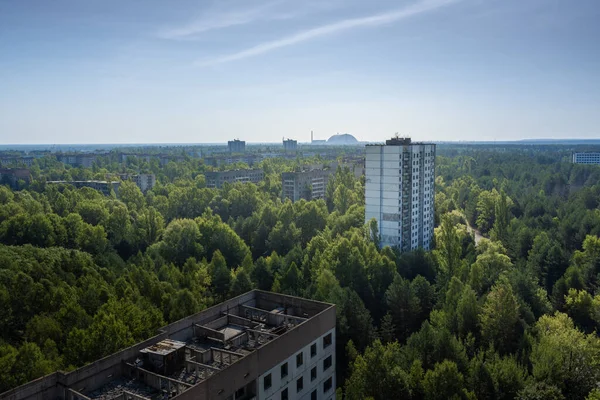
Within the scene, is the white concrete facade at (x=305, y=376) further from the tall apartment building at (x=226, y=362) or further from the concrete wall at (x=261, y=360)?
the concrete wall at (x=261, y=360)

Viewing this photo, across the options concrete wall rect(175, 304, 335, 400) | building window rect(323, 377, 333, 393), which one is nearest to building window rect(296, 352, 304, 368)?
concrete wall rect(175, 304, 335, 400)

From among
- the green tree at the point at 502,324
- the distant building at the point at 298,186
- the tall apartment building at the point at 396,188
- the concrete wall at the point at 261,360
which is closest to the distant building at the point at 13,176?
the distant building at the point at 298,186

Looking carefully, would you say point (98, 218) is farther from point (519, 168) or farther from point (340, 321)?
point (519, 168)

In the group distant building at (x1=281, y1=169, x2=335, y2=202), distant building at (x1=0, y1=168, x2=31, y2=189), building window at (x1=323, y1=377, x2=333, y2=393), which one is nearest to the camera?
building window at (x1=323, y1=377, x2=333, y2=393)

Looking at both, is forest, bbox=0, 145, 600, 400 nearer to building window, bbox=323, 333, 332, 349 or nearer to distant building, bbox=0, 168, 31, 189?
building window, bbox=323, 333, 332, 349

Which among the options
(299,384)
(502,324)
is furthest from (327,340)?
(502,324)
